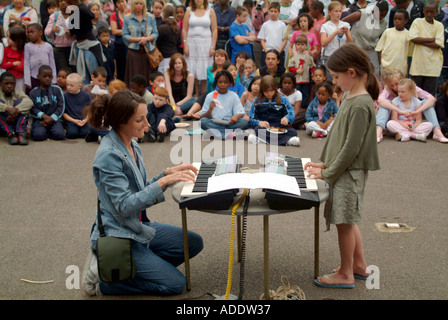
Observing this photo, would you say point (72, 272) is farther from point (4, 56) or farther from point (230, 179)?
point (4, 56)

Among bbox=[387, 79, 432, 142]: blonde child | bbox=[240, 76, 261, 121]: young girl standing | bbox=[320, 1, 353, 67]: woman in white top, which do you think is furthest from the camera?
bbox=[320, 1, 353, 67]: woman in white top

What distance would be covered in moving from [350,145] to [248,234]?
4.51ft

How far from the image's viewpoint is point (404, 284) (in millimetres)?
3227

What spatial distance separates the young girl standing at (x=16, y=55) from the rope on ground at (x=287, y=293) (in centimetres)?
572

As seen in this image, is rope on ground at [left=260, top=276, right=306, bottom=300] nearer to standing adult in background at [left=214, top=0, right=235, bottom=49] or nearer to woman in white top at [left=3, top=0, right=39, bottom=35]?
standing adult in background at [left=214, top=0, right=235, bottom=49]

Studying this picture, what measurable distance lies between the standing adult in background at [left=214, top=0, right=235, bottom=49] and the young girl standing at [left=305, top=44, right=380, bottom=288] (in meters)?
6.12

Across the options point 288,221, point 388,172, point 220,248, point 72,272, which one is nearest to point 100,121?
point 72,272

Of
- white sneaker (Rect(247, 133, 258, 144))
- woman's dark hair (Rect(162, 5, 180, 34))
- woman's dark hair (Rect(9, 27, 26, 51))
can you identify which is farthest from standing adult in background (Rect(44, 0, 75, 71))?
white sneaker (Rect(247, 133, 258, 144))

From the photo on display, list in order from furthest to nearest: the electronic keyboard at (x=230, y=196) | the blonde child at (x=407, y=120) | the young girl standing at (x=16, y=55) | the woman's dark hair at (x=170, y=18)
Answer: the woman's dark hair at (x=170, y=18) → the young girl standing at (x=16, y=55) → the blonde child at (x=407, y=120) → the electronic keyboard at (x=230, y=196)

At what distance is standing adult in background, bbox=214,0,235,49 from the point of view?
894cm

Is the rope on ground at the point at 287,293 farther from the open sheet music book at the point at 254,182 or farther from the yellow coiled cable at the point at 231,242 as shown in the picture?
the open sheet music book at the point at 254,182

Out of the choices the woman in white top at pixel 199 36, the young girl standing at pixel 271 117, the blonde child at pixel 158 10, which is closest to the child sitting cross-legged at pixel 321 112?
the young girl standing at pixel 271 117

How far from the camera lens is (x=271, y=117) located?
688cm

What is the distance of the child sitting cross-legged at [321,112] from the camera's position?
22.6ft
